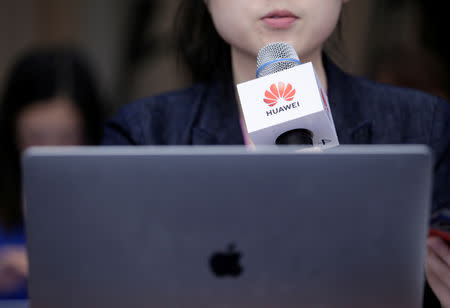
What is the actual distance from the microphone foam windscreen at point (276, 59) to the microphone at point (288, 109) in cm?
3

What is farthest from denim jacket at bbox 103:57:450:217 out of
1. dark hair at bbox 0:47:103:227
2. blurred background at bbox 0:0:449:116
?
blurred background at bbox 0:0:449:116

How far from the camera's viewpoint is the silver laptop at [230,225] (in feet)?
1.80

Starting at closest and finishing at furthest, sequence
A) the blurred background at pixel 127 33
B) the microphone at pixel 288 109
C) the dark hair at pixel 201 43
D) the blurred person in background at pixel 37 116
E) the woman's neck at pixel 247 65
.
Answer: the microphone at pixel 288 109
the woman's neck at pixel 247 65
the dark hair at pixel 201 43
the blurred person in background at pixel 37 116
the blurred background at pixel 127 33

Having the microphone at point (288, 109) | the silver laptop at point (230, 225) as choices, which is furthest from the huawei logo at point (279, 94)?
the silver laptop at point (230, 225)

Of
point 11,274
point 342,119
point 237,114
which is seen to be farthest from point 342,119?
point 11,274

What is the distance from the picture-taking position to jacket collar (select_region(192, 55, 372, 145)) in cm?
97

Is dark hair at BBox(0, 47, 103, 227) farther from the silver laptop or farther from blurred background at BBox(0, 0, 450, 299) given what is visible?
the silver laptop

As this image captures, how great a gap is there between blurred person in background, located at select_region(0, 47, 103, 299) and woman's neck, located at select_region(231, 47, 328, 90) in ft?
2.56

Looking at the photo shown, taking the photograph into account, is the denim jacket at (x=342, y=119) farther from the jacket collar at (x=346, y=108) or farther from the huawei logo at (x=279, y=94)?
the huawei logo at (x=279, y=94)

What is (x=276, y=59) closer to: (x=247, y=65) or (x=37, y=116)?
(x=247, y=65)

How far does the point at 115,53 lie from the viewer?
3.36 metres

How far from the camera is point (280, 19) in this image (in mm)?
860

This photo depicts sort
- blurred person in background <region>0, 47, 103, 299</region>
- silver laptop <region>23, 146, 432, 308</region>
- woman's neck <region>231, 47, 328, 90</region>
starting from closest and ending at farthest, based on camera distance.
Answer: silver laptop <region>23, 146, 432, 308</region>, woman's neck <region>231, 47, 328, 90</region>, blurred person in background <region>0, 47, 103, 299</region>

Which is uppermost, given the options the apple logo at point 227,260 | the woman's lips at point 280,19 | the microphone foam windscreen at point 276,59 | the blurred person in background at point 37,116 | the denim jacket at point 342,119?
the woman's lips at point 280,19
